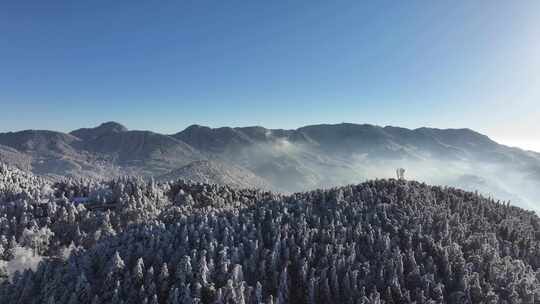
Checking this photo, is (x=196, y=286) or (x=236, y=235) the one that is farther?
(x=236, y=235)

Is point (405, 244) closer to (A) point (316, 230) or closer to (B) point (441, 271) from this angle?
(B) point (441, 271)

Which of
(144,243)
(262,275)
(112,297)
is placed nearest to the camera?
(112,297)

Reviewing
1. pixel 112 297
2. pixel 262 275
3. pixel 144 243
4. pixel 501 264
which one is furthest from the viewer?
pixel 144 243

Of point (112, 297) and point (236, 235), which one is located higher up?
point (236, 235)

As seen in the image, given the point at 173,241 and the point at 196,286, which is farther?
the point at 173,241

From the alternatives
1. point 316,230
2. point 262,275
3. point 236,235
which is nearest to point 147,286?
point 262,275

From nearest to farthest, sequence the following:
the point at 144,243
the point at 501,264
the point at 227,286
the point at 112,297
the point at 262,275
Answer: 1. the point at 227,286
2. the point at 112,297
3. the point at 262,275
4. the point at 501,264
5. the point at 144,243

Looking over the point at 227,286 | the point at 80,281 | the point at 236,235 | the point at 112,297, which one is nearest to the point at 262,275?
the point at 227,286

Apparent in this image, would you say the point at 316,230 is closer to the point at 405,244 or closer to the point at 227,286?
the point at 405,244

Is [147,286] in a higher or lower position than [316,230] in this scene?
lower
